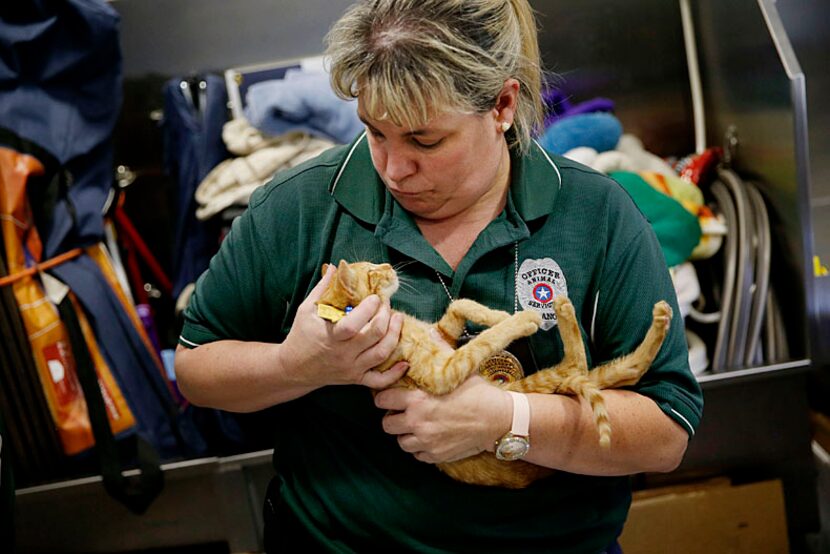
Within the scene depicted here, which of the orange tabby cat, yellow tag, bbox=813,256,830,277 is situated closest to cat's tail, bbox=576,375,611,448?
the orange tabby cat

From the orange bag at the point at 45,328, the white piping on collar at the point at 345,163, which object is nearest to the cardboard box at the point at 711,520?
the white piping on collar at the point at 345,163

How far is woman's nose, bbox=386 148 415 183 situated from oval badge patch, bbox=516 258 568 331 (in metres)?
0.23

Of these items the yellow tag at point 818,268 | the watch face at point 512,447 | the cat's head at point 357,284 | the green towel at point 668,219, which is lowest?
the yellow tag at point 818,268

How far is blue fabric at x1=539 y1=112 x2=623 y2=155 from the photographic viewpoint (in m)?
2.31

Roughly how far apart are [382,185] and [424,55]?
27cm

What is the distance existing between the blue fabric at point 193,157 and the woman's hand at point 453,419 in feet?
4.35

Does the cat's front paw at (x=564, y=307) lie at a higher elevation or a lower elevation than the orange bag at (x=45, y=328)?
higher

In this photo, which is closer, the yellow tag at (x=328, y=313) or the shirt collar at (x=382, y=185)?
the yellow tag at (x=328, y=313)

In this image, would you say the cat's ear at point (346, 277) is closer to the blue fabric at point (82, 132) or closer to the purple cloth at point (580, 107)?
the blue fabric at point (82, 132)

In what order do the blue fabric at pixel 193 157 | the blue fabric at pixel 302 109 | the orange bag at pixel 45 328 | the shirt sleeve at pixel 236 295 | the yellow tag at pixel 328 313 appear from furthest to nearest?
1. the blue fabric at pixel 193 157
2. the blue fabric at pixel 302 109
3. the orange bag at pixel 45 328
4. the shirt sleeve at pixel 236 295
5. the yellow tag at pixel 328 313

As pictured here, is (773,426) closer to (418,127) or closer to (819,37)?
(819,37)

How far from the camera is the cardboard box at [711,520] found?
206 cm

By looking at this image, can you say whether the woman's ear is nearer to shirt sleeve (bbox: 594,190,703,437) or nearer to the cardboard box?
shirt sleeve (bbox: 594,190,703,437)

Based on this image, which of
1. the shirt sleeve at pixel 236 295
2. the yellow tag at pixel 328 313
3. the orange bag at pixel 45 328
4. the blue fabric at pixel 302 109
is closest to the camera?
the yellow tag at pixel 328 313
